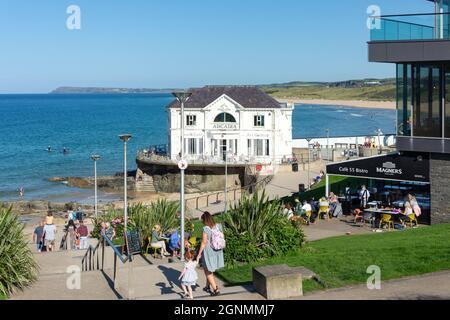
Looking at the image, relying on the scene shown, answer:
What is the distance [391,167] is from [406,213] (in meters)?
2.29

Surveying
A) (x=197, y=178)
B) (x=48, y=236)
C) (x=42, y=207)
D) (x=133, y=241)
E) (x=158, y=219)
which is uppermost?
(x=158, y=219)

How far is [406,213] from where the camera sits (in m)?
22.3

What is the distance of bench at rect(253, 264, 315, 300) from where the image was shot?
39.0 ft

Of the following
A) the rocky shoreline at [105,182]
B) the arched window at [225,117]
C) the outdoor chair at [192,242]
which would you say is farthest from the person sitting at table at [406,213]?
the rocky shoreline at [105,182]

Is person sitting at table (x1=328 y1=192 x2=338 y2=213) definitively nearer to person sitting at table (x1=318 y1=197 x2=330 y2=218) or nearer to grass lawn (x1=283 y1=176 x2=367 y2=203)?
person sitting at table (x1=318 y1=197 x2=330 y2=218)

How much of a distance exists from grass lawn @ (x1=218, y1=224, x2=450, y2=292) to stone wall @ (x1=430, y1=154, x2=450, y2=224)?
180 inches

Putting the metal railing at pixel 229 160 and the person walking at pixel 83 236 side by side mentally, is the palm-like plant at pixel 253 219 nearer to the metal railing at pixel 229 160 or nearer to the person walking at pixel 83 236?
the person walking at pixel 83 236

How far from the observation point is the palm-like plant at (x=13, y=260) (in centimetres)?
1314

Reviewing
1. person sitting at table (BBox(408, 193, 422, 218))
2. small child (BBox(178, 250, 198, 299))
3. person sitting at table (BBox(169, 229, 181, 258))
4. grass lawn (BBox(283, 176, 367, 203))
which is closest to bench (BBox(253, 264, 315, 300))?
small child (BBox(178, 250, 198, 299))

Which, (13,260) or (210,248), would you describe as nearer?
(210,248)

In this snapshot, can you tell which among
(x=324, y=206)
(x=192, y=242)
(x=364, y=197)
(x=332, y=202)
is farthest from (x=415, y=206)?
(x=192, y=242)

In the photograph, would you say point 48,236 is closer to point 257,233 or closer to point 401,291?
point 257,233

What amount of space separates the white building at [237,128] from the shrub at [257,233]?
4052 cm
